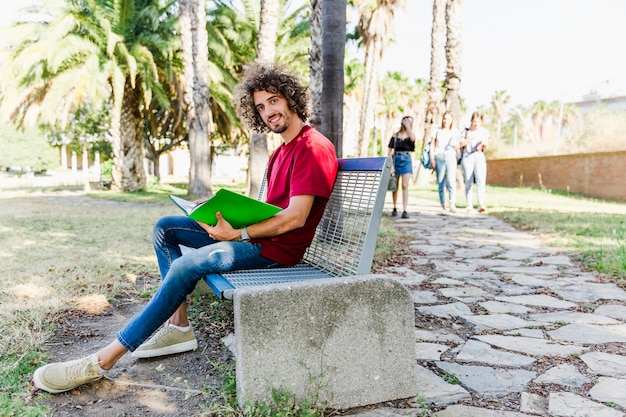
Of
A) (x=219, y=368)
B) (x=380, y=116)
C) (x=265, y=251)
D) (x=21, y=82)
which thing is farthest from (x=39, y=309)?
(x=380, y=116)

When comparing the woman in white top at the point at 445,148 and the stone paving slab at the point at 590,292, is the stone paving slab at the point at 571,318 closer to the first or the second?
the stone paving slab at the point at 590,292

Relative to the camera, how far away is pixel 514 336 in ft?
11.1

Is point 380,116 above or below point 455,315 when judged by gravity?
above

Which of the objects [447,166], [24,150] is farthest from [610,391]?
[24,150]

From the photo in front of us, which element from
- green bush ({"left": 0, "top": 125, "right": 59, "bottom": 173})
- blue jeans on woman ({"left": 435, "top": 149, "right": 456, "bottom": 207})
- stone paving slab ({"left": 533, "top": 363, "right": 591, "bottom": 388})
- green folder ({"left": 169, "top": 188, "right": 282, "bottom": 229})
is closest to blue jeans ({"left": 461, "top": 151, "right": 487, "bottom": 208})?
blue jeans on woman ({"left": 435, "top": 149, "right": 456, "bottom": 207})

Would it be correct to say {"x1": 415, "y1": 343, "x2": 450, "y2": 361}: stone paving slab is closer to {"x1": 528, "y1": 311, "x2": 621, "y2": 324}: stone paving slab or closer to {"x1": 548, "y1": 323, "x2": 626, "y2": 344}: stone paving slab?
{"x1": 548, "y1": 323, "x2": 626, "y2": 344}: stone paving slab

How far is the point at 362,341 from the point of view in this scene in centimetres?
239

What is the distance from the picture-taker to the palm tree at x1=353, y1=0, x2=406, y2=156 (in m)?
26.7

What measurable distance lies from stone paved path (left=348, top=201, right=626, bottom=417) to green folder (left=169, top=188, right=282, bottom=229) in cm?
104

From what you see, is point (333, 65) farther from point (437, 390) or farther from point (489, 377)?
point (437, 390)

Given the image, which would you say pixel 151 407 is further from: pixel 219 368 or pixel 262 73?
pixel 262 73

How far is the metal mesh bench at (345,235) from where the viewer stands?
265 cm

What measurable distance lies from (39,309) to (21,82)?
16.0m

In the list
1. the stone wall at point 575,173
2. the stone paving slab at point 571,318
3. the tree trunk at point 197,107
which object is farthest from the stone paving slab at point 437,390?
the stone wall at point 575,173
